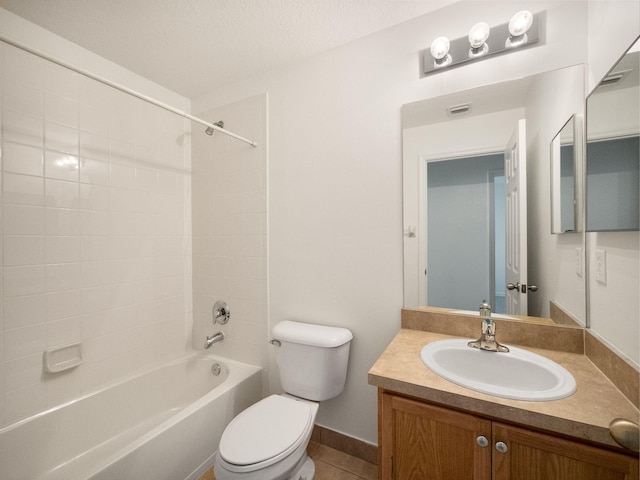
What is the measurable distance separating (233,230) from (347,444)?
1.51 m

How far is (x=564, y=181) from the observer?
3.75 ft

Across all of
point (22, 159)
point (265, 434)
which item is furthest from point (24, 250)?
point (265, 434)

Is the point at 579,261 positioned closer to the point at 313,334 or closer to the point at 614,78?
the point at 614,78

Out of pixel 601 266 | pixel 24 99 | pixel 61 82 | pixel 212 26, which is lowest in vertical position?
pixel 601 266

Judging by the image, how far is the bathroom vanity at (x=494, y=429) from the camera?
28.2 inches

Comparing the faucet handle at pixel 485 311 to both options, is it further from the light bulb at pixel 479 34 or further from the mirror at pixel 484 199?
the light bulb at pixel 479 34

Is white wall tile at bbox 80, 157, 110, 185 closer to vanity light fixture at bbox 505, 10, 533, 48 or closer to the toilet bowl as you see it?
the toilet bowl

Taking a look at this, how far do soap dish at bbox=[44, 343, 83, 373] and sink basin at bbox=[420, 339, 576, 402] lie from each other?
72.0 inches

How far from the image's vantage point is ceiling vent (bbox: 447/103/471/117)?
1.33 m

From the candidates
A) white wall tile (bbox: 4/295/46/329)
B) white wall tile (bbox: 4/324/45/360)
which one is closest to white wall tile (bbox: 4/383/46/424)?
white wall tile (bbox: 4/324/45/360)

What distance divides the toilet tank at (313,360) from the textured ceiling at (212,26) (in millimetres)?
1626

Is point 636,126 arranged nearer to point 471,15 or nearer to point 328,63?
point 471,15

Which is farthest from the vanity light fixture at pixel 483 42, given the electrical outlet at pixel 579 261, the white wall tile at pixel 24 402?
the white wall tile at pixel 24 402

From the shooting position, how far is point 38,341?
1.44 meters
